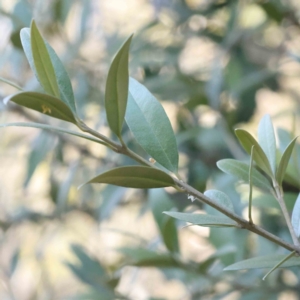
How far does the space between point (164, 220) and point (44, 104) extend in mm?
258

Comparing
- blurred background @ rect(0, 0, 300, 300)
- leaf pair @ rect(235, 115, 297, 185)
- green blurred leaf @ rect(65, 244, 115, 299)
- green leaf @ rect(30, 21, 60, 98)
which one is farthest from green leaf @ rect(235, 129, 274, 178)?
green blurred leaf @ rect(65, 244, 115, 299)

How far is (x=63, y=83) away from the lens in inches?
9.2

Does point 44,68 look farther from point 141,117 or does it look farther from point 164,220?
point 164,220

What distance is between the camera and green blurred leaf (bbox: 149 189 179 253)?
1.37 ft

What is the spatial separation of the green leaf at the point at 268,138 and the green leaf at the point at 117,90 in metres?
0.10

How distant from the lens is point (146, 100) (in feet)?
0.82

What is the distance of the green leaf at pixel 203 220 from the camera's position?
0.67 ft

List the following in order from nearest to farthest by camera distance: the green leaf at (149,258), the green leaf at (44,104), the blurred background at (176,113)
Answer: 1. the green leaf at (44,104)
2. the green leaf at (149,258)
3. the blurred background at (176,113)

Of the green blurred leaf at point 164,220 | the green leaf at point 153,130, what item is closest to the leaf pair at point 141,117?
the green leaf at point 153,130

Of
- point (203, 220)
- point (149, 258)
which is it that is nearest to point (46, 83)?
point (203, 220)

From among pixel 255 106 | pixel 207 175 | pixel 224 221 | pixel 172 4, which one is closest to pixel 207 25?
pixel 172 4

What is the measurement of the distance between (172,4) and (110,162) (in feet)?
0.99

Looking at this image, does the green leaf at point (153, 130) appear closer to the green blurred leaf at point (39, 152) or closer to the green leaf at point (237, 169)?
the green leaf at point (237, 169)

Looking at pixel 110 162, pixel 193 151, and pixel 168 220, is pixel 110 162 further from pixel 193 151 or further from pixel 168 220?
pixel 168 220
